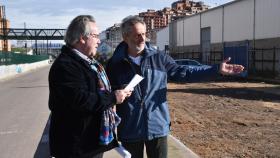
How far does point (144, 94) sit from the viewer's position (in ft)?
13.2

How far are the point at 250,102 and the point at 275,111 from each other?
2.82 m

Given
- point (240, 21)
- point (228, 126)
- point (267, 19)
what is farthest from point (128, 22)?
point (240, 21)

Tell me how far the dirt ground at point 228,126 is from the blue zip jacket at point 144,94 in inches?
153

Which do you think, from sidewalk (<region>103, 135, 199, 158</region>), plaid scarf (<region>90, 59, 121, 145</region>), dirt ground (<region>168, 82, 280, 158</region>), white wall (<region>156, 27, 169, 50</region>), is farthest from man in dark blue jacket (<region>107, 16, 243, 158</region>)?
white wall (<region>156, 27, 169, 50</region>)

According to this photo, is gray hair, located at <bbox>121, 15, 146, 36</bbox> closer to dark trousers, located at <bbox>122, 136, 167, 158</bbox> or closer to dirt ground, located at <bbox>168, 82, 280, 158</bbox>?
dark trousers, located at <bbox>122, 136, 167, 158</bbox>

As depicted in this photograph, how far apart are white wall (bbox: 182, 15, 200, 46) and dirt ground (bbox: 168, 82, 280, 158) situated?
37153 mm

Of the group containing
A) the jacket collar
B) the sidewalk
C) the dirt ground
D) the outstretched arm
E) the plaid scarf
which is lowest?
the dirt ground

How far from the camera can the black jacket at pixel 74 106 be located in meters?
3.24

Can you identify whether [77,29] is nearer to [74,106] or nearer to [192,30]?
[74,106]

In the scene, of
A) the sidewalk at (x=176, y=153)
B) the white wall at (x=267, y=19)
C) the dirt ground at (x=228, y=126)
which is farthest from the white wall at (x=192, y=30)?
the sidewalk at (x=176, y=153)

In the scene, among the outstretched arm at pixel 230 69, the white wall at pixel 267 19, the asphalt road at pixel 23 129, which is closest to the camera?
the outstretched arm at pixel 230 69

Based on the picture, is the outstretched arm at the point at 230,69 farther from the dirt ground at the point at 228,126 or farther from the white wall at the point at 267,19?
the white wall at the point at 267,19

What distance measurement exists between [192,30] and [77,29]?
54080 millimetres

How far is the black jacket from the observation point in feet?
10.6
